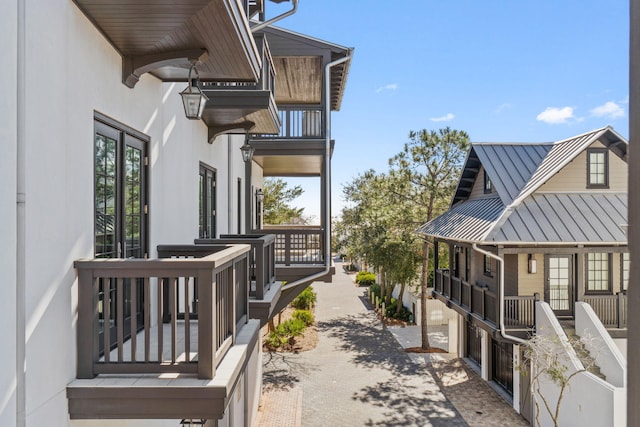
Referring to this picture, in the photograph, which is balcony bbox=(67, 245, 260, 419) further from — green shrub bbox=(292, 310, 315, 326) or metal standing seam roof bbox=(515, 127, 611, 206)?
green shrub bbox=(292, 310, 315, 326)

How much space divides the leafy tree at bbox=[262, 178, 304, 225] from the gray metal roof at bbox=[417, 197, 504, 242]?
13.1 m

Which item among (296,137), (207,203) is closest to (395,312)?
(296,137)

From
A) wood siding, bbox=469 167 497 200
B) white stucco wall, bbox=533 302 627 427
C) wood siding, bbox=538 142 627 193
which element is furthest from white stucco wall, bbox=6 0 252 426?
wood siding, bbox=469 167 497 200

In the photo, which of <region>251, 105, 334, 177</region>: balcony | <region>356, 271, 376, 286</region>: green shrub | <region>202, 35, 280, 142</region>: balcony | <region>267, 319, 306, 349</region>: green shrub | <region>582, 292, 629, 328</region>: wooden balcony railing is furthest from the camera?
<region>356, 271, 376, 286</region>: green shrub

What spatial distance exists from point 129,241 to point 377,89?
83.4 ft

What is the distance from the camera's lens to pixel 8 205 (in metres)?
2.37

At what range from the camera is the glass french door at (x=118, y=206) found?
3639 mm

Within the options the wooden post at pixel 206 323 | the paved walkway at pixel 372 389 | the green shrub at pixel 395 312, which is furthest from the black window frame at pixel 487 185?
the wooden post at pixel 206 323

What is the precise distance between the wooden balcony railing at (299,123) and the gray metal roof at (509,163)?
21.2ft

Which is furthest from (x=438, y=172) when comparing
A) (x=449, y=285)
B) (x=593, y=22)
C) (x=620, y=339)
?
(x=620, y=339)

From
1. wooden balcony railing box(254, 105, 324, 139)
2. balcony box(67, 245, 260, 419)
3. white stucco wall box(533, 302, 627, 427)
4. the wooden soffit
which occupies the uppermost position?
wooden balcony railing box(254, 105, 324, 139)

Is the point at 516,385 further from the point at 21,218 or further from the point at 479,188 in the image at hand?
the point at 21,218

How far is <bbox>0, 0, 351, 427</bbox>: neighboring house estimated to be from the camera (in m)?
2.50

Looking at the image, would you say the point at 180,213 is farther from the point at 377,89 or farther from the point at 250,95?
the point at 377,89
